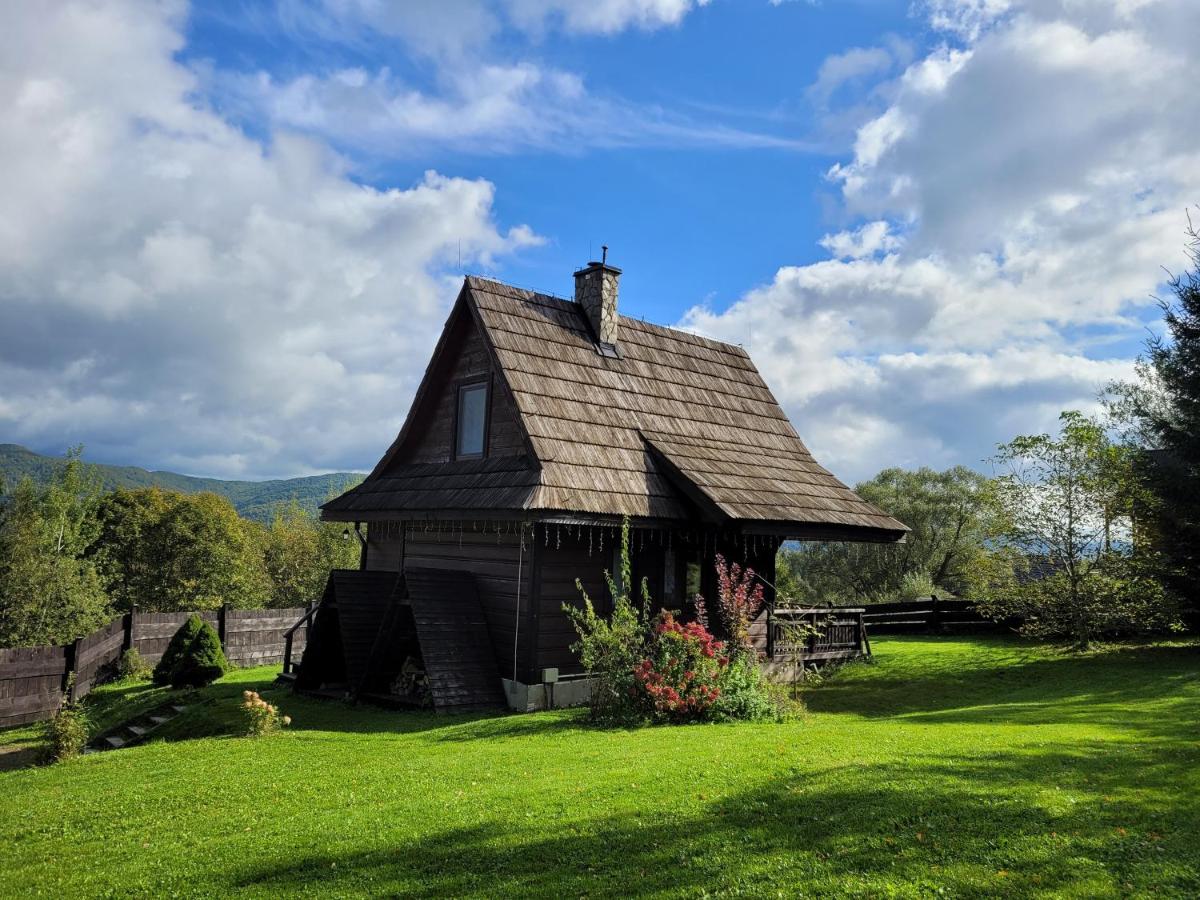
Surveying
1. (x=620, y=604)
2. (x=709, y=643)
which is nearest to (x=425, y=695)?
(x=620, y=604)

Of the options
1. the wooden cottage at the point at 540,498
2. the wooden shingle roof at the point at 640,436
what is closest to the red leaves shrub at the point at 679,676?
the wooden cottage at the point at 540,498

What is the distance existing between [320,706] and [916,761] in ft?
35.5

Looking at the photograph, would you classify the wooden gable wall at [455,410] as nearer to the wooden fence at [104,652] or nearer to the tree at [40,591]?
the wooden fence at [104,652]

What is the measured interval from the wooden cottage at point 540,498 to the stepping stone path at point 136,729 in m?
2.55

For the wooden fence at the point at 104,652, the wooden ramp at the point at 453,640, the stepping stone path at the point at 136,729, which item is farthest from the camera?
the wooden fence at the point at 104,652

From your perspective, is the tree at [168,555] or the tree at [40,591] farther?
the tree at [168,555]

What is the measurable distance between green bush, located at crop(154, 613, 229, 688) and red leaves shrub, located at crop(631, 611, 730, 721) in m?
11.3

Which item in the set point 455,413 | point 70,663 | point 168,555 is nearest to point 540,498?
point 455,413

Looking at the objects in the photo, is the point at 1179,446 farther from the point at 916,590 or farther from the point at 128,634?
the point at 128,634

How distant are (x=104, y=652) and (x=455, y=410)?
38.2 feet

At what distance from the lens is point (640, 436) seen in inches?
679

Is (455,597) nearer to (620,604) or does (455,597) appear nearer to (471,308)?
(620,604)

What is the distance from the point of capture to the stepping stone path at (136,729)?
1398 cm

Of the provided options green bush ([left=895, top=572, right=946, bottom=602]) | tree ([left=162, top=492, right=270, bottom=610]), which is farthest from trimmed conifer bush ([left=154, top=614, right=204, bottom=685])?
green bush ([left=895, top=572, right=946, bottom=602])
